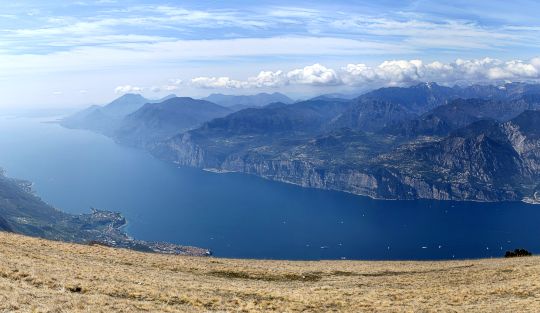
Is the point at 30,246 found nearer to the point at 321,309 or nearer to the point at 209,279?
the point at 209,279

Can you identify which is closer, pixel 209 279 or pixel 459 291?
pixel 459 291

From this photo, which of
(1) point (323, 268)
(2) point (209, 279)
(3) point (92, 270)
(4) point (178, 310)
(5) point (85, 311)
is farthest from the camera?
(1) point (323, 268)

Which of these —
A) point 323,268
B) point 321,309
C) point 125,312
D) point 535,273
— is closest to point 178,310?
point 125,312

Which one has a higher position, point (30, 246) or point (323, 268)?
point (30, 246)

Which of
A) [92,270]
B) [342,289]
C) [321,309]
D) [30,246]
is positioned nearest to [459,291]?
[342,289]

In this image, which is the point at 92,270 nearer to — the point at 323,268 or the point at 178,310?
the point at 178,310

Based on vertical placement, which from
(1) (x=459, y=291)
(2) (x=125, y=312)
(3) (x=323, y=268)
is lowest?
(3) (x=323, y=268)

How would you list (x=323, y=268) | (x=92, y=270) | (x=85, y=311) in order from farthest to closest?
1. (x=323, y=268)
2. (x=92, y=270)
3. (x=85, y=311)
